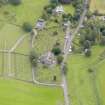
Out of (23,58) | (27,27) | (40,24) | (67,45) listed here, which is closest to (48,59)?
(23,58)

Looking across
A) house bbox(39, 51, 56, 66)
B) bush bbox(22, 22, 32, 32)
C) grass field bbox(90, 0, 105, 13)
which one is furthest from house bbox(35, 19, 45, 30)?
grass field bbox(90, 0, 105, 13)

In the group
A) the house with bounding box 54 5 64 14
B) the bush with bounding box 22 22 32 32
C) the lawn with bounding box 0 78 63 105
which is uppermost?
the house with bounding box 54 5 64 14

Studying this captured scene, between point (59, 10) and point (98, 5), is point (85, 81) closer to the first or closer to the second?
point (59, 10)

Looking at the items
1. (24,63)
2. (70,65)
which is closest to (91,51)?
(70,65)

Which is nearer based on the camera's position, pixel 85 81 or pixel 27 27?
pixel 85 81

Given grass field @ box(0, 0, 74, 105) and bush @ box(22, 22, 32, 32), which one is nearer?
grass field @ box(0, 0, 74, 105)

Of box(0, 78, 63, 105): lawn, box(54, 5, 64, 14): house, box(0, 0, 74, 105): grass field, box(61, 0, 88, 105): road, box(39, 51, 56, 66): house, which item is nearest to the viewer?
box(0, 78, 63, 105): lawn

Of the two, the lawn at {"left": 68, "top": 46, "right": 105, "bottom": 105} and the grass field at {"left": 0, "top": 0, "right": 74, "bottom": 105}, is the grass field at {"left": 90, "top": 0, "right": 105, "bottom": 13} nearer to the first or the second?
the grass field at {"left": 0, "top": 0, "right": 74, "bottom": 105}

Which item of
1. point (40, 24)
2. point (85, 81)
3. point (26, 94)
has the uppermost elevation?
point (40, 24)
